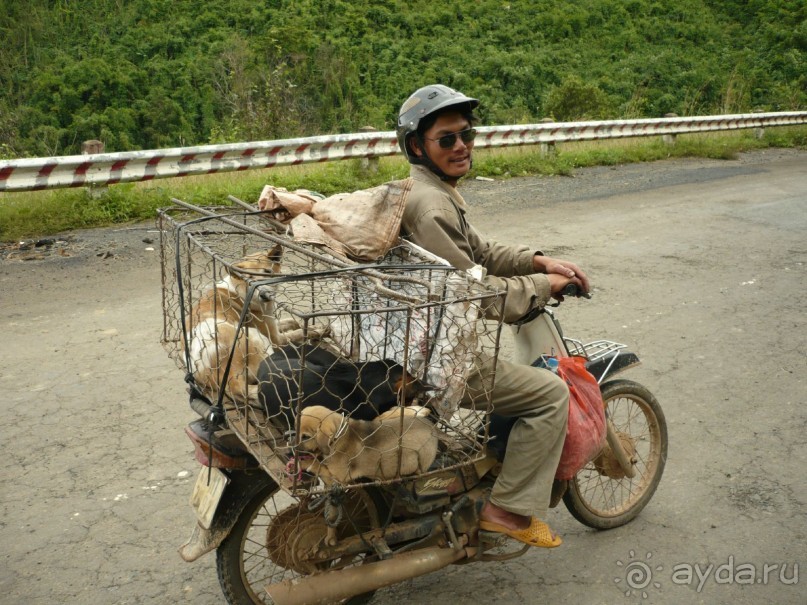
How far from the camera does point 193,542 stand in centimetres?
286

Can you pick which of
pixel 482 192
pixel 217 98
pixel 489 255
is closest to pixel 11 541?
pixel 489 255

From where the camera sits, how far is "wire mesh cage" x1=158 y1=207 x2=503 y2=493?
Answer: 256 cm

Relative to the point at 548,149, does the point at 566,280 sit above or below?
above

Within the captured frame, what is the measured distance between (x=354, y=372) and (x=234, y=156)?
7.25 m

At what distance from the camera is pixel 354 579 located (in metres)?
2.86

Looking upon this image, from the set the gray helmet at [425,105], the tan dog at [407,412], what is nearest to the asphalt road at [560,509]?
the tan dog at [407,412]

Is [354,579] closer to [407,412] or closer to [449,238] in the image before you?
[407,412]

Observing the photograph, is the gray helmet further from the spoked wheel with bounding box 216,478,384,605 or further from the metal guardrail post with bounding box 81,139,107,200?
the metal guardrail post with bounding box 81,139,107,200

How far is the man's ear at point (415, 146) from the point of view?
344 centimetres

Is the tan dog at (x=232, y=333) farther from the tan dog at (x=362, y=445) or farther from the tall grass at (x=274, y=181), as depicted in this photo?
the tall grass at (x=274, y=181)

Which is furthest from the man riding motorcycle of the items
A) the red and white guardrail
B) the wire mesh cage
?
the red and white guardrail

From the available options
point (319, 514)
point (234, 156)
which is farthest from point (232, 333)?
point (234, 156)

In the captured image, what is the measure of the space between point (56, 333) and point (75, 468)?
1903 mm

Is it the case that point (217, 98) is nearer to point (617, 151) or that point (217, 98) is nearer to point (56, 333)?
point (617, 151)
